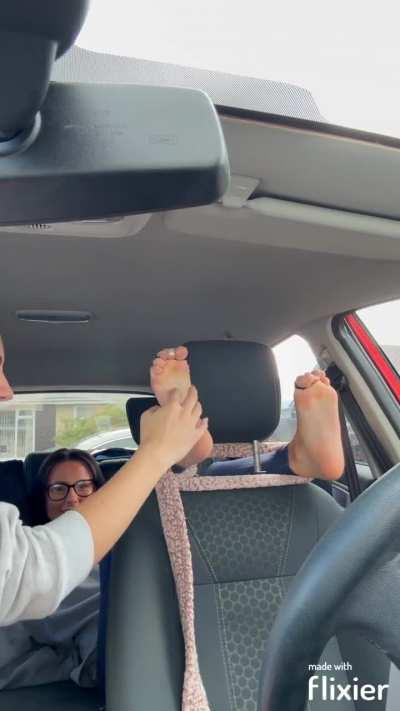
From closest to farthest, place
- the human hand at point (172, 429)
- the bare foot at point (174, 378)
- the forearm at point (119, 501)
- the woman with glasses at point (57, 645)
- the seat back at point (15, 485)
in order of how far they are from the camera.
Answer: the forearm at point (119, 501) < the human hand at point (172, 429) < the bare foot at point (174, 378) < the woman with glasses at point (57, 645) < the seat back at point (15, 485)

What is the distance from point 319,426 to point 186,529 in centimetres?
36

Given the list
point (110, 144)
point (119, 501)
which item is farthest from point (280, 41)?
point (119, 501)

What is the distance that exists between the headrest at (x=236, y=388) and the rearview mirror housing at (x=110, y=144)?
97 cm

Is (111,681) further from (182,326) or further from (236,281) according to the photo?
(182,326)

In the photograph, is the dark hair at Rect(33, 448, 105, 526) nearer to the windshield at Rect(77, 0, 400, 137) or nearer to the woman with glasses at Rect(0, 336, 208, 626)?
the woman with glasses at Rect(0, 336, 208, 626)

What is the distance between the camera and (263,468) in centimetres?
172

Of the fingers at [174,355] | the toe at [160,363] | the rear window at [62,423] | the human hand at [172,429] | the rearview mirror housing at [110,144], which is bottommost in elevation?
the human hand at [172,429]

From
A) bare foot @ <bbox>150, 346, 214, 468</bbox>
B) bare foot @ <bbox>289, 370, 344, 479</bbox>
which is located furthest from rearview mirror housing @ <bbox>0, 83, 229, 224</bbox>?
bare foot @ <bbox>289, 370, 344, 479</bbox>

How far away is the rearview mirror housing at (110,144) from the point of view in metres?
0.60

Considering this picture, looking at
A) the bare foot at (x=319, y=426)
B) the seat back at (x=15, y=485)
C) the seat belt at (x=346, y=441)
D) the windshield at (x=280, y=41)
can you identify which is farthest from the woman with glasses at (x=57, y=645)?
the windshield at (x=280, y=41)

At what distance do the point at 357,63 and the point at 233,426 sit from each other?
2.76 feet

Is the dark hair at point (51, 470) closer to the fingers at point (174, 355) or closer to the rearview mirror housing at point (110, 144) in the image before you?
the fingers at point (174, 355)

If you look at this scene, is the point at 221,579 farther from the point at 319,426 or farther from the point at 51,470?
the point at 51,470

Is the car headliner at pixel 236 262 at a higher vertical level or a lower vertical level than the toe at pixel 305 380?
higher
